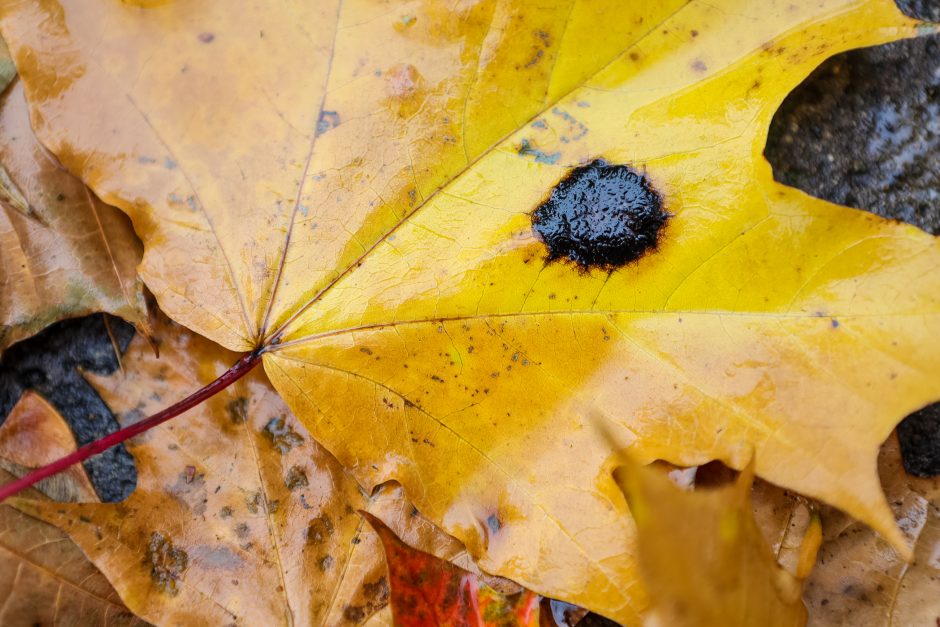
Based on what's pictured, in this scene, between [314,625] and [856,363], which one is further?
[314,625]

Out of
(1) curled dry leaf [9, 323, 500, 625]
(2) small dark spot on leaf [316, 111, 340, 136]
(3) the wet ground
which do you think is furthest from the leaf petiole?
(3) the wet ground

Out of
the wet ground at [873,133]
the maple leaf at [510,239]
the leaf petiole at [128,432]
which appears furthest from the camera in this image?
the wet ground at [873,133]

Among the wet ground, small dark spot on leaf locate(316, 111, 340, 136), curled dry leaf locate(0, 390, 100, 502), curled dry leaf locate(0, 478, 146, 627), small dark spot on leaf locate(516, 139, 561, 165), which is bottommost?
curled dry leaf locate(0, 478, 146, 627)

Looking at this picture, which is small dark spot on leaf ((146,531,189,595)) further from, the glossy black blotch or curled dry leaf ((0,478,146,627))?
the glossy black blotch

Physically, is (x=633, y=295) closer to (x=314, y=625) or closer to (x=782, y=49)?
(x=782, y=49)

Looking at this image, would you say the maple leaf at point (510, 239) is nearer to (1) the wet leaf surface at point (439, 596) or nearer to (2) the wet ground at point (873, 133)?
(1) the wet leaf surface at point (439, 596)

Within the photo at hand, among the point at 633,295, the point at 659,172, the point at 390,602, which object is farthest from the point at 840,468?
the point at 390,602

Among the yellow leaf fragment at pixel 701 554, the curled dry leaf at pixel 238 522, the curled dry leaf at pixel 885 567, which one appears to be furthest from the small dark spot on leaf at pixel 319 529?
the curled dry leaf at pixel 885 567
